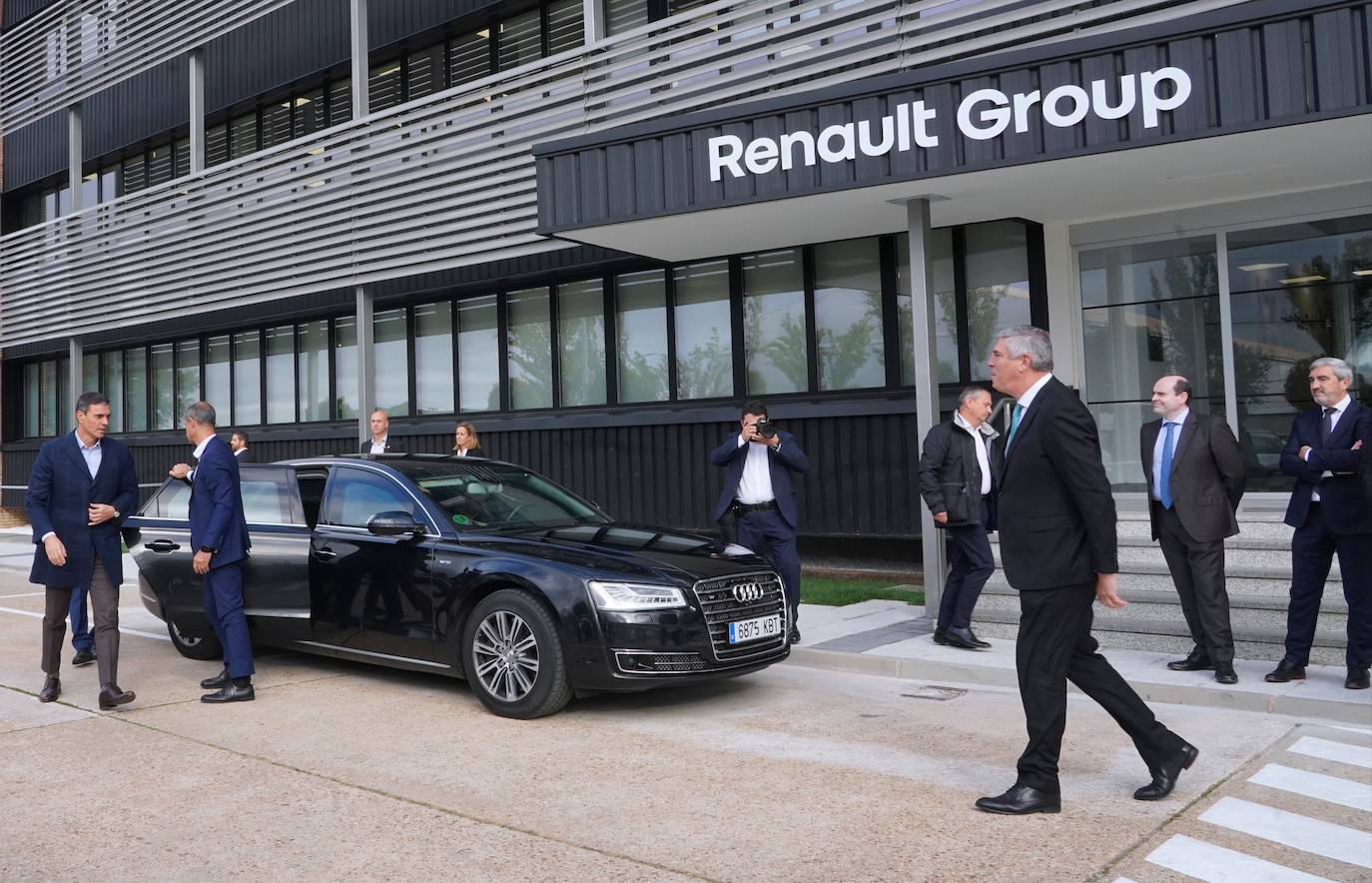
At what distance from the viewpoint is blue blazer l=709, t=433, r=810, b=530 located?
8.68 meters

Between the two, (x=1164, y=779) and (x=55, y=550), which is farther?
(x=55, y=550)

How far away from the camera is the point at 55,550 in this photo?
7.12 m

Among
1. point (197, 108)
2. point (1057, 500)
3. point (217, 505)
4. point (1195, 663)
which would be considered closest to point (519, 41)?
point (197, 108)

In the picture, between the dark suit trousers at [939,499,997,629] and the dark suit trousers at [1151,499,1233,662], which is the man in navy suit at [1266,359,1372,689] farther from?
the dark suit trousers at [939,499,997,629]

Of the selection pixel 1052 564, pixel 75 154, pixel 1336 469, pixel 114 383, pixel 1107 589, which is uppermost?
pixel 75 154

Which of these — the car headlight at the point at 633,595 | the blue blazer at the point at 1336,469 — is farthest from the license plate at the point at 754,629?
the blue blazer at the point at 1336,469

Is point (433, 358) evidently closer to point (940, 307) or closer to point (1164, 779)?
point (940, 307)

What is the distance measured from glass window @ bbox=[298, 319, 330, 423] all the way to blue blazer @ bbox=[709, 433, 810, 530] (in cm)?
1105

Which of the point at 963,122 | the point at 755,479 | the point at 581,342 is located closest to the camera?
the point at 963,122

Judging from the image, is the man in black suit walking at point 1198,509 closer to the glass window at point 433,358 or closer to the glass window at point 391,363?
the glass window at point 433,358

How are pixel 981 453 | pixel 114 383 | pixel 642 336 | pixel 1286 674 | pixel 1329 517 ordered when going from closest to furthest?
pixel 1329 517 → pixel 1286 674 → pixel 981 453 → pixel 642 336 → pixel 114 383

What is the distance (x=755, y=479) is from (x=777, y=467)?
189 millimetres

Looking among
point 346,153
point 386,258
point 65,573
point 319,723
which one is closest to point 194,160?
point 346,153

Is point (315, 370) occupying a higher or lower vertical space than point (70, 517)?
higher
